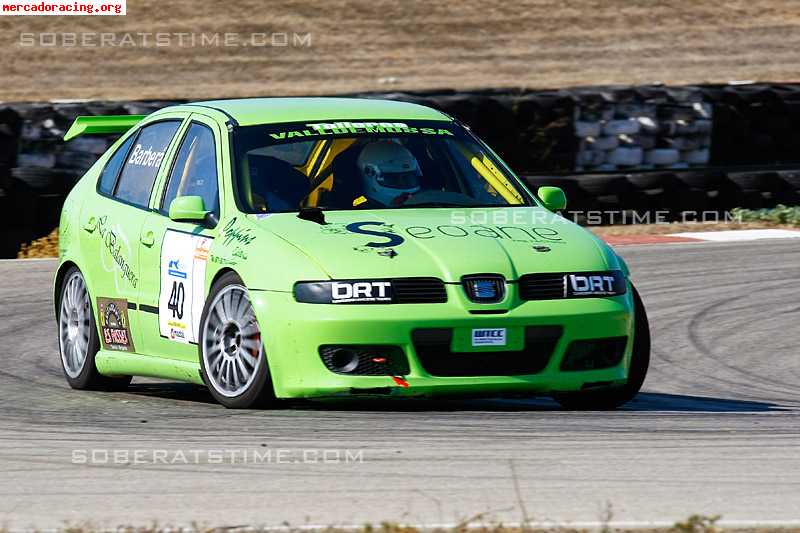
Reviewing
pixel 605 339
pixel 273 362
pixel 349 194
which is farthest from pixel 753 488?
pixel 349 194

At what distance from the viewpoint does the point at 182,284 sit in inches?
285

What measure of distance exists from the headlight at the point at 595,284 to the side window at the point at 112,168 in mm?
2784

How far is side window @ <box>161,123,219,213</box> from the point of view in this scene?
24.5 feet

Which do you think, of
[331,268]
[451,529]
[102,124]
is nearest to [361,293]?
[331,268]

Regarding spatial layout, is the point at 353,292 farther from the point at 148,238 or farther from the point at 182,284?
the point at 148,238

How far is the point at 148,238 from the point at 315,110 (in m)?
1.04

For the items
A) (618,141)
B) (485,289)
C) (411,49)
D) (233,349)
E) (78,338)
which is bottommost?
(411,49)

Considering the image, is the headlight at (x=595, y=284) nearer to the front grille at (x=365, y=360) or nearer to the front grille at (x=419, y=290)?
the front grille at (x=419, y=290)

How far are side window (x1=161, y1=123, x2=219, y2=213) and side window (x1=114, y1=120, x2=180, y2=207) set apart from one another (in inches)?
6.8

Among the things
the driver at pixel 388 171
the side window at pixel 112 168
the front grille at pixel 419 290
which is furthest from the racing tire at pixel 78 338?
the front grille at pixel 419 290

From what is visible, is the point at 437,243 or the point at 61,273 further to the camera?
the point at 61,273

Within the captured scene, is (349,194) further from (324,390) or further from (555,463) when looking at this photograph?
(555,463)

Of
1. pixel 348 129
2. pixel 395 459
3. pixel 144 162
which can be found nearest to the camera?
pixel 395 459

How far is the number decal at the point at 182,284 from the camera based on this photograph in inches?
279
